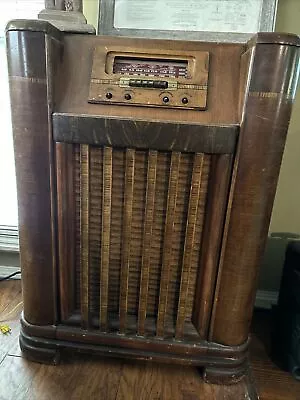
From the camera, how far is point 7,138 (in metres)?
1.69

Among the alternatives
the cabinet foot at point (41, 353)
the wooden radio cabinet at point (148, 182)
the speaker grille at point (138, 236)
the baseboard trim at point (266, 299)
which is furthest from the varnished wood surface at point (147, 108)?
the baseboard trim at point (266, 299)

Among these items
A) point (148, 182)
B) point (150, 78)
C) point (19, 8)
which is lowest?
point (148, 182)

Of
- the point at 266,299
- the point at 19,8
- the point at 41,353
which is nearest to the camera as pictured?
the point at 41,353

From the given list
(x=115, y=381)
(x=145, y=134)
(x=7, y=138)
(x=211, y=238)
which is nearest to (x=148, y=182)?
(x=145, y=134)

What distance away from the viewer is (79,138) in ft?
3.34

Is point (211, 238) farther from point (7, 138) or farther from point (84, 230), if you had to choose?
point (7, 138)

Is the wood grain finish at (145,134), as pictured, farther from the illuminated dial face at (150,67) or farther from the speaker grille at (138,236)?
the illuminated dial face at (150,67)

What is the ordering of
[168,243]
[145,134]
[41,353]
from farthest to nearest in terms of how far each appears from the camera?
[41,353]
[168,243]
[145,134]

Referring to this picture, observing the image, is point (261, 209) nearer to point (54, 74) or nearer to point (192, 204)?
point (192, 204)

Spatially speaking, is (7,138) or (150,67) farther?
(7,138)

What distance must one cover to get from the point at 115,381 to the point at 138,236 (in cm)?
49

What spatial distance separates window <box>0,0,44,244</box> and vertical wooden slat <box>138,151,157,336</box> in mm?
868

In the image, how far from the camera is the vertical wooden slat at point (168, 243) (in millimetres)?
1027

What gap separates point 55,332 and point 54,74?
32.0 inches
